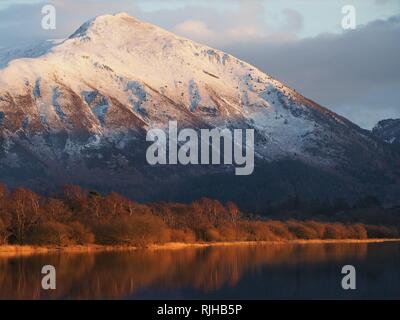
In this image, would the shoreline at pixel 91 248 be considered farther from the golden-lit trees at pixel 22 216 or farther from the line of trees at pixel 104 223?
the golden-lit trees at pixel 22 216

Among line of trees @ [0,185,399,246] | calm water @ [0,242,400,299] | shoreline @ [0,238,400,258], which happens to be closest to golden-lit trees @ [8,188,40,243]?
line of trees @ [0,185,399,246]

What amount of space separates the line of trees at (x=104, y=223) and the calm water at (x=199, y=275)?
10548 millimetres

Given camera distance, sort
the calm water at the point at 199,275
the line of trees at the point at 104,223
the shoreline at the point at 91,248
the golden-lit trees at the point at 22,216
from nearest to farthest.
Result: the calm water at the point at 199,275
the shoreline at the point at 91,248
the golden-lit trees at the point at 22,216
the line of trees at the point at 104,223

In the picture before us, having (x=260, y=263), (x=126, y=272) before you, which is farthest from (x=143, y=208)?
(x=126, y=272)

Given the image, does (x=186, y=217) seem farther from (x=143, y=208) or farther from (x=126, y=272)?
(x=126, y=272)

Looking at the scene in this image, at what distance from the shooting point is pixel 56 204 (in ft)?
484

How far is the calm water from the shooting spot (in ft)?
279

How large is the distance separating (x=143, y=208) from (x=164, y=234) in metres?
15.4

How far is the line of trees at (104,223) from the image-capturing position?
453 feet

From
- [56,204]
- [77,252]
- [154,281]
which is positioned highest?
[56,204]

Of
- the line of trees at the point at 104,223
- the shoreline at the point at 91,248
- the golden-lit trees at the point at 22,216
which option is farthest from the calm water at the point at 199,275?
the golden-lit trees at the point at 22,216

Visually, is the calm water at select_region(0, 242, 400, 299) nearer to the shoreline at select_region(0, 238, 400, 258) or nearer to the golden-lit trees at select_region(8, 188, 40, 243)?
the shoreline at select_region(0, 238, 400, 258)

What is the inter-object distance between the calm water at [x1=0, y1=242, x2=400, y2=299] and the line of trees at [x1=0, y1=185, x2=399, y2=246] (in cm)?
1055
